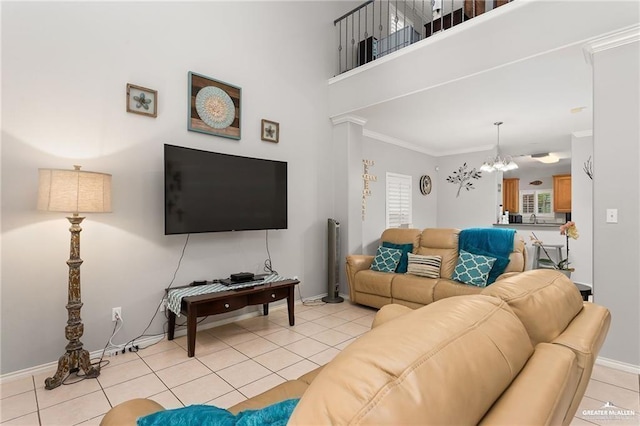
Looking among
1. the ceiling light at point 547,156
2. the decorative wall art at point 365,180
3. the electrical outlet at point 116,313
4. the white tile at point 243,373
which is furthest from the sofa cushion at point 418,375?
the ceiling light at point 547,156

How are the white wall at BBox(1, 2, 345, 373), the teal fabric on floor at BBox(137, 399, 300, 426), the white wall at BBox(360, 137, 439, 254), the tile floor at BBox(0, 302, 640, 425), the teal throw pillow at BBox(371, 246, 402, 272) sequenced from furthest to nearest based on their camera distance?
1. the white wall at BBox(360, 137, 439, 254)
2. the teal throw pillow at BBox(371, 246, 402, 272)
3. the white wall at BBox(1, 2, 345, 373)
4. the tile floor at BBox(0, 302, 640, 425)
5. the teal fabric on floor at BBox(137, 399, 300, 426)

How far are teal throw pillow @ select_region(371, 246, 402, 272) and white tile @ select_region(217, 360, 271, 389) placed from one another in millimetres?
2115

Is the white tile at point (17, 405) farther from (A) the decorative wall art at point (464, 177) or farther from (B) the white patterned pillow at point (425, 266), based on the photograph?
(A) the decorative wall art at point (464, 177)

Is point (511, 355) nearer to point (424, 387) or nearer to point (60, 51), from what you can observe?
point (424, 387)

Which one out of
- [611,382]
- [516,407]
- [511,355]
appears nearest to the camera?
[516,407]

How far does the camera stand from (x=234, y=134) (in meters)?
3.57

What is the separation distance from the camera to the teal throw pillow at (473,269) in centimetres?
353

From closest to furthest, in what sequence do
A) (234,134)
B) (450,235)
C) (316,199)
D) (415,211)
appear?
(234,134) → (450,235) → (316,199) → (415,211)

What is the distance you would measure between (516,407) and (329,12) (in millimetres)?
5276

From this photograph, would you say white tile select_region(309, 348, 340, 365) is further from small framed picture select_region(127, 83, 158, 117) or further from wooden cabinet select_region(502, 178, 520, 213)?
wooden cabinet select_region(502, 178, 520, 213)

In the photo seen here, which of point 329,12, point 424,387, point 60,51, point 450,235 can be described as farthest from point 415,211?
point 424,387

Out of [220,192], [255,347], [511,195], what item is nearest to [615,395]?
[255,347]

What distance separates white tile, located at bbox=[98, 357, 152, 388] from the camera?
2.33 meters

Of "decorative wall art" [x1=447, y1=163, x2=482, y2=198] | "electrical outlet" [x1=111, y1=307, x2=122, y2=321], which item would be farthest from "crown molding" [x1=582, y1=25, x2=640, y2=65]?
"electrical outlet" [x1=111, y1=307, x2=122, y2=321]
